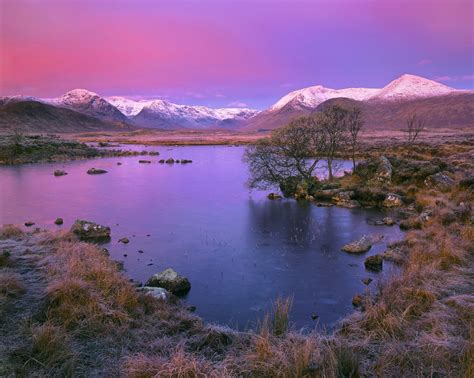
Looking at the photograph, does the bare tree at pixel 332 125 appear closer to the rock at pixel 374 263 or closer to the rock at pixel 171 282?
the rock at pixel 374 263

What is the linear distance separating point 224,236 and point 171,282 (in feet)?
21.6

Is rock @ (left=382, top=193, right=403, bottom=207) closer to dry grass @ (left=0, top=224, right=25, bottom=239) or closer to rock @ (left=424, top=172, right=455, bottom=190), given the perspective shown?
rock @ (left=424, top=172, right=455, bottom=190)

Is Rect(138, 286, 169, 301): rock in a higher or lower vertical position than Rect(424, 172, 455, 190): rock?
lower

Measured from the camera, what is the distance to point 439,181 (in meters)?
25.0

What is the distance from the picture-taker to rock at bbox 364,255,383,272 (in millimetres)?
13054

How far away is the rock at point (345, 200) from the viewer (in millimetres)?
24602

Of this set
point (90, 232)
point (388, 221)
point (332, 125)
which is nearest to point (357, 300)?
point (388, 221)

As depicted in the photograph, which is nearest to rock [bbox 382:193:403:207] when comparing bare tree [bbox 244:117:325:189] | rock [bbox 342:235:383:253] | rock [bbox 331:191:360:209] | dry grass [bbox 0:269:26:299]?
rock [bbox 331:191:360:209]

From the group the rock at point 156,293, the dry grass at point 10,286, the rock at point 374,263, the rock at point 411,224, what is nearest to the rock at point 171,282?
the rock at point 156,293

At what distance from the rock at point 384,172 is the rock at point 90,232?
20380mm

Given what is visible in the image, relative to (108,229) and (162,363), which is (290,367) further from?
(108,229)

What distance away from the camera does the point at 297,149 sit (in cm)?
2831

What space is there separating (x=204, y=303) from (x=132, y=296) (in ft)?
8.64

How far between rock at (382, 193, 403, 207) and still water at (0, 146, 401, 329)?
191 cm
